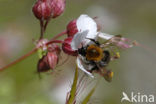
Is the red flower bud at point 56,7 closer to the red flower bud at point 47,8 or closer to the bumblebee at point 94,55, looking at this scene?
the red flower bud at point 47,8

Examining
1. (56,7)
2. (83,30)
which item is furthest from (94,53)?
(56,7)

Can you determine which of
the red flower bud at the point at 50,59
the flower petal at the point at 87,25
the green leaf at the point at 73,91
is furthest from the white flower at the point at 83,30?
the green leaf at the point at 73,91

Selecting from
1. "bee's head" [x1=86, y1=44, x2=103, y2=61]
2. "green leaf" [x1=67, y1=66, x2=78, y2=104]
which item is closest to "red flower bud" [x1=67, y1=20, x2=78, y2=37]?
"bee's head" [x1=86, y1=44, x2=103, y2=61]

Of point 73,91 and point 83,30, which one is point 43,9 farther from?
point 73,91

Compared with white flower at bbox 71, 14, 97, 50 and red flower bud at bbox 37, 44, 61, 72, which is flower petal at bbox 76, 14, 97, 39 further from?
red flower bud at bbox 37, 44, 61, 72

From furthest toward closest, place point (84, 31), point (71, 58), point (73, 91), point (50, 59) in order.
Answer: point (71, 58) → point (50, 59) → point (84, 31) → point (73, 91)

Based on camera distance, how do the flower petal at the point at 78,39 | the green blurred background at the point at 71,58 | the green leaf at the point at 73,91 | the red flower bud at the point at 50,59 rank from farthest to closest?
the green blurred background at the point at 71,58 → the red flower bud at the point at 50,59 → the flower petal at the point at 78,39 → the green leaf at the point at 73,91

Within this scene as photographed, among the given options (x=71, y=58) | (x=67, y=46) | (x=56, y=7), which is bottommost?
(x=71, y=58)
